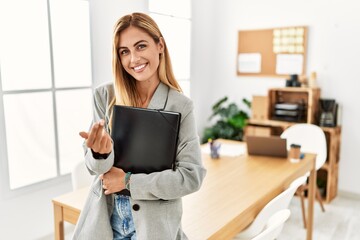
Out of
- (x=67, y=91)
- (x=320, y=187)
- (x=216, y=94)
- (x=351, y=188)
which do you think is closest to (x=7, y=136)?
(x=67, y=91)

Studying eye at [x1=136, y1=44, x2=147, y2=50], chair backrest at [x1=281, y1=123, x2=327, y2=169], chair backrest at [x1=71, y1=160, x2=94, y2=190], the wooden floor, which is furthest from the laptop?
eye at [x1=136, y1=44, x2=147, y2=50]

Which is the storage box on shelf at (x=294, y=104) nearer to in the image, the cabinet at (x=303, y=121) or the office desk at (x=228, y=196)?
the cabinet at (x=303, y=121)

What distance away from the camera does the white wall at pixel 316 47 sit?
3.55m

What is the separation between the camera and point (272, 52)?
13.2 feet

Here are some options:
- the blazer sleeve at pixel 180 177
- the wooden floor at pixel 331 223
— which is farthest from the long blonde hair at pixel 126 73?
the wooden floor at pixel 331 223

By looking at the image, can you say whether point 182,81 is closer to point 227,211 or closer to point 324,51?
point 324,51

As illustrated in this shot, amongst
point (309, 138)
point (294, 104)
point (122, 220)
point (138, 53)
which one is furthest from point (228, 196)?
point (294, 104)

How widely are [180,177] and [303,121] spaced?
297 centimetres

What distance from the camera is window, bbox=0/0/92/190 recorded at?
7.84 feet

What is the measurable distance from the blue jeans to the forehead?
0.50 meters

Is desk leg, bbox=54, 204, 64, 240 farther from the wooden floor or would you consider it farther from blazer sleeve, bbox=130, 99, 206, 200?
the wooden floor

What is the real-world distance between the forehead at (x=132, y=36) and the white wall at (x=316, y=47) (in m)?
3.11

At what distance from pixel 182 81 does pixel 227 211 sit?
2.75 meters

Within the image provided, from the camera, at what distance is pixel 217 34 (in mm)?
4445
